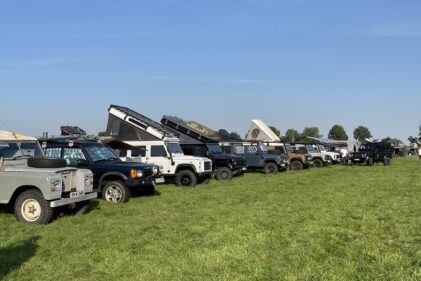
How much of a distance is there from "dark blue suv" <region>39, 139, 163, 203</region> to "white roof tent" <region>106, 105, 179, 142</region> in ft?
13.4

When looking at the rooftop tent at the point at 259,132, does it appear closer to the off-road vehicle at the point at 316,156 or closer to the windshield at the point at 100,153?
the off-road vehicle at the point at 316,156

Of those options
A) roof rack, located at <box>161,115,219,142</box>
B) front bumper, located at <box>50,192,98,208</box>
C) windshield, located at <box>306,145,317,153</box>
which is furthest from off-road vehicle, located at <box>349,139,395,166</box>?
front bumper, located at <box>50,192,98,208</box>

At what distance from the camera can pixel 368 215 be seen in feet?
29.5

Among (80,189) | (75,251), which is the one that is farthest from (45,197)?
(75,251)

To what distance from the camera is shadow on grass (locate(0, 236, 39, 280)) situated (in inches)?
225

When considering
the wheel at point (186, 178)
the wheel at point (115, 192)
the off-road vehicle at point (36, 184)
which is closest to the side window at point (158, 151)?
the wheel at point (186, 178)

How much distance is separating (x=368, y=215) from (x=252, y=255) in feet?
12.9

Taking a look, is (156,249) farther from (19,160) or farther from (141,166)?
(141,166)

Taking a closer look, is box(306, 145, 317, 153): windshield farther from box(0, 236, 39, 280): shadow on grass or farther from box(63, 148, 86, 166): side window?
box(0, 236, 39, 280): shadow on grass

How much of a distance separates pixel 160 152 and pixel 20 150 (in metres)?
6.87

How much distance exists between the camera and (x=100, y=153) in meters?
12.6

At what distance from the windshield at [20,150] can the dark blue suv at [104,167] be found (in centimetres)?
132

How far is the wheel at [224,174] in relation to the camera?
63.3 ft

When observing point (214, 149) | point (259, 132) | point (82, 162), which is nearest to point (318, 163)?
point (259, 132)
